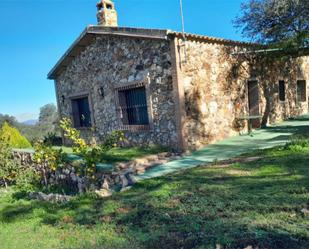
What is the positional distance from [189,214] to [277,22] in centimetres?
895

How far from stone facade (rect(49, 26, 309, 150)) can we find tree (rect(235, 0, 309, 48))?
2.53 feet

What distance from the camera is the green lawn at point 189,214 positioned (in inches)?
139

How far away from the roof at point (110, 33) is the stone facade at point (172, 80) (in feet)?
0.10

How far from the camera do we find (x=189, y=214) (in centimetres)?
433

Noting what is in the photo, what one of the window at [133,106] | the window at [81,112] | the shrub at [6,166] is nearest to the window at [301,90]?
the window at [133,106]

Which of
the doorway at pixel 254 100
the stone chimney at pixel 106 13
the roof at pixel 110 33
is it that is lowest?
the doorway at pixel 254 100

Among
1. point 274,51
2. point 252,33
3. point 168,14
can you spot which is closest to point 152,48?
point 168,14

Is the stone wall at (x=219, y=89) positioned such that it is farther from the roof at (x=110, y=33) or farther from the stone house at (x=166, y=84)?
the roof at (x=110, y=33)

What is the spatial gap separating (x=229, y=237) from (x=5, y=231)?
376 centimetres

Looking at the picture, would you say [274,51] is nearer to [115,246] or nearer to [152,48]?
[152,48]

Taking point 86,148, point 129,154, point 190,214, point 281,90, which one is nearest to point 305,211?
point 190,214

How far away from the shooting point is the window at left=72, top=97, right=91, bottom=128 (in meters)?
13.4

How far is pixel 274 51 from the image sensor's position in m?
12.0

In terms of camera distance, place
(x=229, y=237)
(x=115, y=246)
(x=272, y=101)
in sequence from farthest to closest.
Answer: (x=272, y=101) < (x=115, y=246) < (x=229, y=237)
